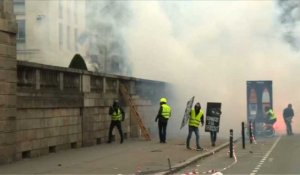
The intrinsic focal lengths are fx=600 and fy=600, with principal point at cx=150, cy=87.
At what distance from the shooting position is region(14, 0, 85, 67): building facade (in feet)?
90.2

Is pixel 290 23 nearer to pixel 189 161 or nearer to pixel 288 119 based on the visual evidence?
pixel 288 119

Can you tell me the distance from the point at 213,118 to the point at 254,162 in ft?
19.3

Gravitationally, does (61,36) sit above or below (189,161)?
above

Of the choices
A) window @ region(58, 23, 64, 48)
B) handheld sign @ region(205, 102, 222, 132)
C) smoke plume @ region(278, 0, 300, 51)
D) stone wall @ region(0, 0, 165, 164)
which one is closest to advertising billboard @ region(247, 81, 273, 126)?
smoke plume @ region(278, 0, 300, 51)

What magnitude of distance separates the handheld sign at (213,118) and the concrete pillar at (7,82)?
8.60 meters

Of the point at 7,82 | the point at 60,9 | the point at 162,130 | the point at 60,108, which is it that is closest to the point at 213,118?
the point at 162,130

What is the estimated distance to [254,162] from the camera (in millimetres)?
15422

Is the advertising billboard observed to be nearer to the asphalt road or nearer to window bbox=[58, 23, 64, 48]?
the asphalt road

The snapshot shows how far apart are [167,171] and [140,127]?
10.1m

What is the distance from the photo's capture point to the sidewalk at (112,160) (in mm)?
12930

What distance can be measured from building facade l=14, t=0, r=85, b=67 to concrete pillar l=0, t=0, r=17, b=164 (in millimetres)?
12038

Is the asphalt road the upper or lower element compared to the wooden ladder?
lower

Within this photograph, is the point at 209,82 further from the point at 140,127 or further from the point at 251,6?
the point at 140,127

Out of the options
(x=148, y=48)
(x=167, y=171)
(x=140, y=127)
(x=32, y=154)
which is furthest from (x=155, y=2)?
(x=167, y=171)
